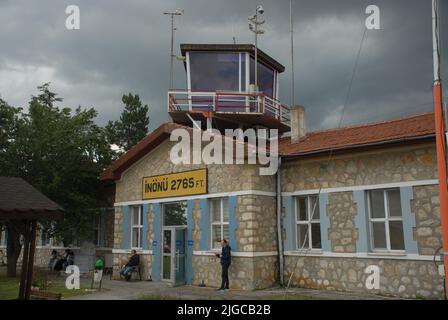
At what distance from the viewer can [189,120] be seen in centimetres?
1908

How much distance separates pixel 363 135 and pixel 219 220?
5.05 meters

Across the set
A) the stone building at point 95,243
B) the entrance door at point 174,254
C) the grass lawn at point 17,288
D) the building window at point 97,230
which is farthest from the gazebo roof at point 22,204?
the building window at point 97,230

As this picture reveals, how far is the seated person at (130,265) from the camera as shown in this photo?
15.8m

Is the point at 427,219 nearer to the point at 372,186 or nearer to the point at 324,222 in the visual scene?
the point at 372,186

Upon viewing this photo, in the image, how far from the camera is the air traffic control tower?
60.8 ft

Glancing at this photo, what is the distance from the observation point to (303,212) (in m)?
13.3

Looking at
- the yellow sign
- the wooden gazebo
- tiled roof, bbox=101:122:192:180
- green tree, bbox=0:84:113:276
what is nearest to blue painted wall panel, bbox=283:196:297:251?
the yellow sign

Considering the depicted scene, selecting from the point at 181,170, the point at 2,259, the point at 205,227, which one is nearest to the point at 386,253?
the point at 205,227

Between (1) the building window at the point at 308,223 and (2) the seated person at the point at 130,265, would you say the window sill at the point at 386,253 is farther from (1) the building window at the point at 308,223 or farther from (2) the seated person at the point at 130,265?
(2) the seated person at the point at 130,265

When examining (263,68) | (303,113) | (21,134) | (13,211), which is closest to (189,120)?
(263,68)

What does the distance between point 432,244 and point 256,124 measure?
10.4 metres

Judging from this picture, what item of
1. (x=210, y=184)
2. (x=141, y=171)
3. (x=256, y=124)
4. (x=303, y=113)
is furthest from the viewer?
(x=256, y=124)

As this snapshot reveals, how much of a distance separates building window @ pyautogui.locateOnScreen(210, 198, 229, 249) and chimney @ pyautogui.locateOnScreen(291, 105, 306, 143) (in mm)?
3438

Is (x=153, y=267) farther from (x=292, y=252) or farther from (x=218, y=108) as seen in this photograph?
(x=218, y=108)
